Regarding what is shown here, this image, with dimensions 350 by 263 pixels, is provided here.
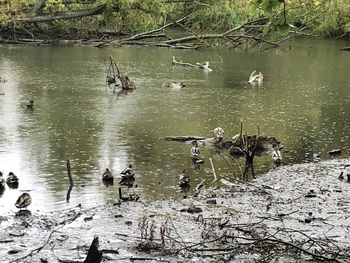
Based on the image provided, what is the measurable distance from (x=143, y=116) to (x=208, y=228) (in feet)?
39.7

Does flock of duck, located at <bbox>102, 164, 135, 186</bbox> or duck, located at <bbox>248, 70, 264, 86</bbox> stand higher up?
flock of duck, located at <bbox>102, 164, 135, 186</bbox>

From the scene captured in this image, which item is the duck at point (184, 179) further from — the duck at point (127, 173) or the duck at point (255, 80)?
the duck at point (255, 80)

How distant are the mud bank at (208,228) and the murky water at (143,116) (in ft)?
3.28

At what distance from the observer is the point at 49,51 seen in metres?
42.2

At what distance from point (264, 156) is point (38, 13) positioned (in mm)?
6410

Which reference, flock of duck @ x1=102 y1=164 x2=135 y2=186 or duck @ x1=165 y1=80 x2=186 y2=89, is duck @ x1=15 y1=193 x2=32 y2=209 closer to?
flock of duck @ x1=102 y1=164 x2=135 y2=186

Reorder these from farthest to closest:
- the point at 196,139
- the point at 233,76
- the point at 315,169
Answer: the point at 233,76 < the point at 196,139 < the point at 315,169

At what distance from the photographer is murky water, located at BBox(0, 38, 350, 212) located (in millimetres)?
13906

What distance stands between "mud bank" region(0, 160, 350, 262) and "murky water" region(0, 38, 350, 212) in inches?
39.4

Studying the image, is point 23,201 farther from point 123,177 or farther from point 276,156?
point 276,156

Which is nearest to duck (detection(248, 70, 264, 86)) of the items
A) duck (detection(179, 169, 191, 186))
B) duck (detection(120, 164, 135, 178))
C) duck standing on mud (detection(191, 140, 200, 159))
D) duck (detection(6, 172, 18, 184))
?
duck standing on mud (detection(191, 140, 200, 159))

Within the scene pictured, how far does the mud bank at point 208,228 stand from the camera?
8273mm

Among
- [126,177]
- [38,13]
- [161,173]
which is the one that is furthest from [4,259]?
[38,13]

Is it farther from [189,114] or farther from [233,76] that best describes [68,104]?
[233,76]
